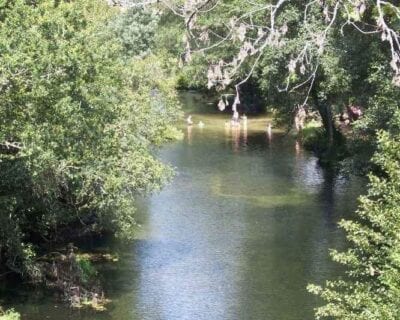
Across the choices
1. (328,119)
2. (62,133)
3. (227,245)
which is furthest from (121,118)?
(328,119)

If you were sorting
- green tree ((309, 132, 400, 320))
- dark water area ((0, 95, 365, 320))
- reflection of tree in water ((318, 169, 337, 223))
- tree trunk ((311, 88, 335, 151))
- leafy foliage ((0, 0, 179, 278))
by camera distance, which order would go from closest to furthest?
1. green tree ((309, 132, 400, 320))
2. leafy foliage ((0, 0, 179, 278))
3. dark water area ((0, 95, 365, 320))
4. reflection of tree in water ((318, 169, 337, 223))
5. tree trunk ((311, 88, 335, 151))

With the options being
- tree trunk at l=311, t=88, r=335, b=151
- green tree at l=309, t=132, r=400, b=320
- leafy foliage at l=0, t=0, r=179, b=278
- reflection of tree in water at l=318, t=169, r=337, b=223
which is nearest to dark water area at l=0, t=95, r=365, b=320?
reflection of tree in water at l=318, t=169, r=337, b=223

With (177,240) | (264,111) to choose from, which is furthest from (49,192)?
(264,111)

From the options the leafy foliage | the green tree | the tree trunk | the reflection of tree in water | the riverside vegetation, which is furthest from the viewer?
the tree trunk

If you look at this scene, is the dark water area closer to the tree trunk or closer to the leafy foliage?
the tree trunk

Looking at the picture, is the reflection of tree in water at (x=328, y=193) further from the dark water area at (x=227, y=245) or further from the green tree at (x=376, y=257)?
the green tree at (x=376, y=257)

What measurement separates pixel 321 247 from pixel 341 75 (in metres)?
8.36

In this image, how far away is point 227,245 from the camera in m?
27.9

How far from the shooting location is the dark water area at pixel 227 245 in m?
22.0

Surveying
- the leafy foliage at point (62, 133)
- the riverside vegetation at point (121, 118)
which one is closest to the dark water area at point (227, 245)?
the riverside vegetation at point (121, 118)

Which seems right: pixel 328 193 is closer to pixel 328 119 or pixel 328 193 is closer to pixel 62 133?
pixel 328 119

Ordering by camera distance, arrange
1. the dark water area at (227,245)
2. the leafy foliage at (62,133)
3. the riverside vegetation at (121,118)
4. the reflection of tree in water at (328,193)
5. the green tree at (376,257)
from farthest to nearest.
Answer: the reflection of tree in water at (328,193) → the dark water area at (227,245) → the leafy foliage at (62,133) → the green tree at (376,257) → the riverside vegetation at (121,118)

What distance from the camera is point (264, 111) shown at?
64.4 meters

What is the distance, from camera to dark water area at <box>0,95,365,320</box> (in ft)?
72.2
